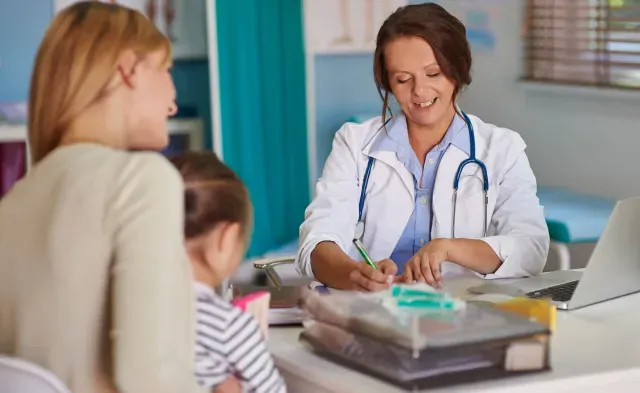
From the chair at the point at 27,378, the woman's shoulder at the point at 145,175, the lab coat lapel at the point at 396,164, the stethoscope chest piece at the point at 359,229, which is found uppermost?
the woman's shoulder at the point at 145,175

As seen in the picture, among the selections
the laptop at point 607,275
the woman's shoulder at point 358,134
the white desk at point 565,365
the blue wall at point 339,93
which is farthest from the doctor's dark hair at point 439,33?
the blue wall at point 339,93

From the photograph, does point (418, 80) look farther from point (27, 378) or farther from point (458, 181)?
point (27, 378)

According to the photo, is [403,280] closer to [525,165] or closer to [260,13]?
[525,165]

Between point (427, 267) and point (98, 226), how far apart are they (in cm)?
92

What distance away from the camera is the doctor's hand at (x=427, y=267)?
2007mm

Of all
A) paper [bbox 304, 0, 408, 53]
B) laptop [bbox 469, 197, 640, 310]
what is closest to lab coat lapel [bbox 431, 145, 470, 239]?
laptop [bbox 469, 197, 640, 310]

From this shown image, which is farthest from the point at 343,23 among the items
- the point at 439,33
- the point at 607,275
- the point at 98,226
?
the point at 98,226

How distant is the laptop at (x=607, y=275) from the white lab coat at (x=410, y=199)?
0.76ft

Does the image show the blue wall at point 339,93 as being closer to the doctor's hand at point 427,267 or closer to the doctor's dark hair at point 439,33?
the doctor's dark hair at point 439,33

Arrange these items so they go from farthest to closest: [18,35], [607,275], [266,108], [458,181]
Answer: [266,108] → [18,35] → [458,181] → [607,275]

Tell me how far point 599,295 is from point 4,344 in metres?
1.12

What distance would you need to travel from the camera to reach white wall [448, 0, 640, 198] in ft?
11.7

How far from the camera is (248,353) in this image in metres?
1.38

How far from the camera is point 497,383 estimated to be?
1427mm
